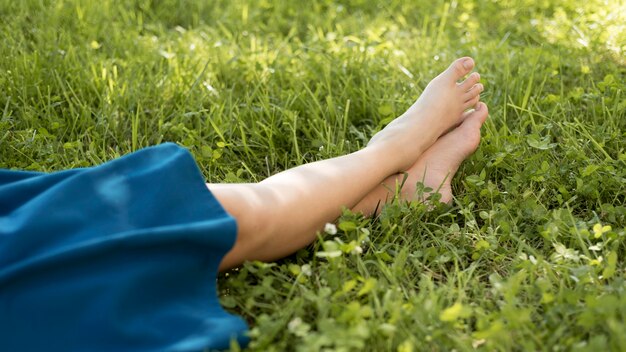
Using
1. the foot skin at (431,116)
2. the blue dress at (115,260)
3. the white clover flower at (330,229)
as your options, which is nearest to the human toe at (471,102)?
the foot skin at (431,116)

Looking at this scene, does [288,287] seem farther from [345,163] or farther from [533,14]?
[533,14]

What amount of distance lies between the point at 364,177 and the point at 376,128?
579 mm

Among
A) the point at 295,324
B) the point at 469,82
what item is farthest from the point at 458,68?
the point at 295,324

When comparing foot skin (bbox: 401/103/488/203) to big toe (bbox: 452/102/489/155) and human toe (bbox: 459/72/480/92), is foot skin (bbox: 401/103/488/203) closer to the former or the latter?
big toe (bbox: 452/102/489/155)

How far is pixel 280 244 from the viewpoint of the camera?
1.91 metres

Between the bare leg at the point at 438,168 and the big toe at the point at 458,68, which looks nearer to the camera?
the bare leg at the point at 438,168

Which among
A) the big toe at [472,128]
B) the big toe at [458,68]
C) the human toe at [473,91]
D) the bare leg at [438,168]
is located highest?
the big toe at [458,68]

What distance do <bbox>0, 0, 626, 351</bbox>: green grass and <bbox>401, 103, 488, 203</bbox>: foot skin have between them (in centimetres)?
6

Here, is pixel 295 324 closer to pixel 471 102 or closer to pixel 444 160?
pixel 444 160

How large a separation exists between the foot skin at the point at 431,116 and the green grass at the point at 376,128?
5.5 inches

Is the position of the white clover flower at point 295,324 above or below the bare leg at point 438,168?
above

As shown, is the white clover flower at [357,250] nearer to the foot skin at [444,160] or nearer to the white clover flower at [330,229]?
the white clover flower at [330,229]

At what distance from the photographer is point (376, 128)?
8.71 feet

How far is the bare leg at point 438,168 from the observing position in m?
2.24
